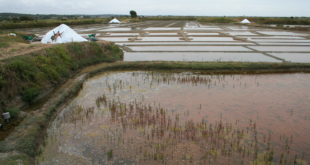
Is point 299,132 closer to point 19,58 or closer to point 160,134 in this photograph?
point 160,134

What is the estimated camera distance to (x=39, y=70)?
6766 mm

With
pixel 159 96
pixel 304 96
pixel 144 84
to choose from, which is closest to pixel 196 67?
pixel 144 84

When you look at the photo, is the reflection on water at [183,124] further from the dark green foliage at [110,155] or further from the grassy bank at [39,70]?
the grassy bank at [39,70]

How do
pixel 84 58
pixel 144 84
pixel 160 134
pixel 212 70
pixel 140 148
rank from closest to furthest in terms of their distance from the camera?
pixel 140 148, pixel 160 134, pixel 144 84, pixel 212 70, pixel 84 58

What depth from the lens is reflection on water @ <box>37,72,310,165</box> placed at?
3.66 metres

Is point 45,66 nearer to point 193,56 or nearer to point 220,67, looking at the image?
point 220,67

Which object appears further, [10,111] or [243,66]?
[243,66]

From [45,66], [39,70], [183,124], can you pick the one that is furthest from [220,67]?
[39,70]

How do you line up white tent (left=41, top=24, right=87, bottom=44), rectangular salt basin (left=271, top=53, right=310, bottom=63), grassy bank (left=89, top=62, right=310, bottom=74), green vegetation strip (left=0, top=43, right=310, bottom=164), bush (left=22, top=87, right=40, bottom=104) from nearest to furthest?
green vegetation strip (left=0, top=43, right=310, bottom=164) < bush (left=22, top=87, right=40, bottom=104) < grassy bank (left=89, top=62, right=310, bottom=74) < rectangular salt basin (left=271, top=53, right=310, bottom=63) < white tent (left=41, top=24, right=87, bottom=44)

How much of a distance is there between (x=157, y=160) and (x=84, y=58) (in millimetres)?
7177

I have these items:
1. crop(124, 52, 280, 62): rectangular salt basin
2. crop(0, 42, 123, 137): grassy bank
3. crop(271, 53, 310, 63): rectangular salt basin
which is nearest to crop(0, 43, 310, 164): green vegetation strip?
crop(0, 42, 123, 137): grassy bank

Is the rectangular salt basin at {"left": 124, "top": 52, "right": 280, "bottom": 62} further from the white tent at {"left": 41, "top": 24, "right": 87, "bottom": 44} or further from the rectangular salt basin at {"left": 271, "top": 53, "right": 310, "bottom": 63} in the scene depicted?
the white tent at {"left": 41, "top": 24, "right": 87, "bottom": 44}

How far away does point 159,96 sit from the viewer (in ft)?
20.3

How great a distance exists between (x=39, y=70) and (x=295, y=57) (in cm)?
1137
